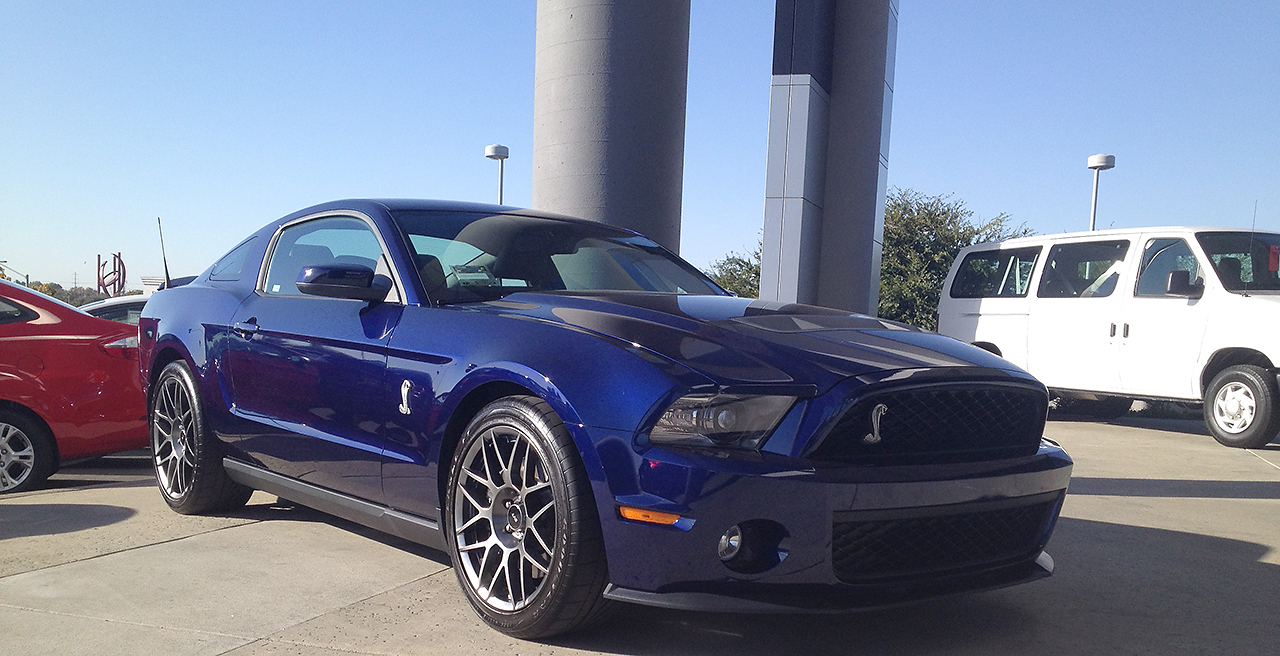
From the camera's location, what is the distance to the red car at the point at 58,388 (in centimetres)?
564

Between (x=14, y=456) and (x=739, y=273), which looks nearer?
(x=14, y=456)

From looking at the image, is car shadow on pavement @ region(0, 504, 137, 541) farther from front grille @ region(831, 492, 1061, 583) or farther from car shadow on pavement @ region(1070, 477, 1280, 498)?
car shadow on pavement @ region(1070, 477, 1280, 498)

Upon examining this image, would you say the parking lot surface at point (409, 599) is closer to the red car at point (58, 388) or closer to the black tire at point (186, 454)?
the black tire at point (186, 454)

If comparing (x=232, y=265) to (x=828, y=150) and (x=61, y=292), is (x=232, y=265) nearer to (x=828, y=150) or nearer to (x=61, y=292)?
(x=828, y=150)

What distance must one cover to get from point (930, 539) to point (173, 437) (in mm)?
3653

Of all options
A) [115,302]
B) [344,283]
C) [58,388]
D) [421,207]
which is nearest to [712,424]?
[344,283]

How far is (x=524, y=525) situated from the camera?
2.87 meters

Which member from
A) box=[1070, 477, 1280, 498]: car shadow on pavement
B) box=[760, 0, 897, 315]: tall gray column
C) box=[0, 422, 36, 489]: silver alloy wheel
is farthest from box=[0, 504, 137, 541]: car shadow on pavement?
box=[760, 0, 897, 315]: tall gray column

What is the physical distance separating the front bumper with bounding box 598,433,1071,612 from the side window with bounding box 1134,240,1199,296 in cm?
722

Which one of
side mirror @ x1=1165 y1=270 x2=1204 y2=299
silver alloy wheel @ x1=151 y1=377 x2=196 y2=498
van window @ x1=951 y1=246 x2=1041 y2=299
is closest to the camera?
silver alloy wheel @ x1=151 y1=377 x2=196 y2=498

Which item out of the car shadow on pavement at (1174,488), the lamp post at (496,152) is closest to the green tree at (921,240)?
the lamp post at (496,152)

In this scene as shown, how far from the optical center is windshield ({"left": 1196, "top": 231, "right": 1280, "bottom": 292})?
27.3 feet

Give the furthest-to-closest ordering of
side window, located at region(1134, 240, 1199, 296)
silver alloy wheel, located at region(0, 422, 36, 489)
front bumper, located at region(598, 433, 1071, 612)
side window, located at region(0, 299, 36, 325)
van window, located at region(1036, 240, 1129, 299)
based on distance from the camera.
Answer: van window, located at region(1036, 240, 1129, 299) < side window, located at region(1134, 240, 1199, 296) < side window, located at region(0, 299, 36, 325) < silver alloy wheel, located at region(0, 422, 36, 489) < front bumper, located at region(598, 433, 1071, 612)

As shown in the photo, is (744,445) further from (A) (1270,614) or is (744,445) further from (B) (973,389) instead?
(A) (1270,614)
